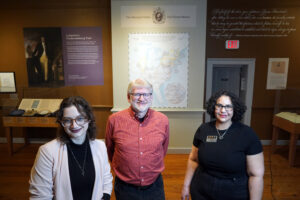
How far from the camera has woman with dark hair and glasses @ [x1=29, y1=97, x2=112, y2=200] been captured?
43.4 inches

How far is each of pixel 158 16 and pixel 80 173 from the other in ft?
9.42

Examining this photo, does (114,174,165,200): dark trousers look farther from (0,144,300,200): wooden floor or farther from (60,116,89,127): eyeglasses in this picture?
(0,144,300,200): wooden floor

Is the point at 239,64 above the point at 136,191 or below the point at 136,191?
above

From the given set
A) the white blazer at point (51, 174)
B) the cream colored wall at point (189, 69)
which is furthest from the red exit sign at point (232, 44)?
the white blazer at point (51, 174)

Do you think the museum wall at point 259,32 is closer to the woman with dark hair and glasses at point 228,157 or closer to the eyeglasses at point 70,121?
the woman with dark hair and glasses at point 228,157

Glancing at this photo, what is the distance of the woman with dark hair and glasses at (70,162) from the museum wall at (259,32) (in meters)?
3.19

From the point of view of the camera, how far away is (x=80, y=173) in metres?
1.17

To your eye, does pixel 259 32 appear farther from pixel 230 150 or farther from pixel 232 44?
pixel 230 150

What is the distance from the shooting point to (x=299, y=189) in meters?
2.63

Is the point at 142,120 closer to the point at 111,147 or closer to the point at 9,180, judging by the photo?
the point at 111,147

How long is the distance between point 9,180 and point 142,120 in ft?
8.48

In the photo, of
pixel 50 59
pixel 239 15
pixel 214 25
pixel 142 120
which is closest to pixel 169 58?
pixel 214 25

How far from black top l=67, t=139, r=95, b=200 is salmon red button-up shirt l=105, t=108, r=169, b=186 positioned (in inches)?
13.6

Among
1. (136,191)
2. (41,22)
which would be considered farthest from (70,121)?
(41,22)
